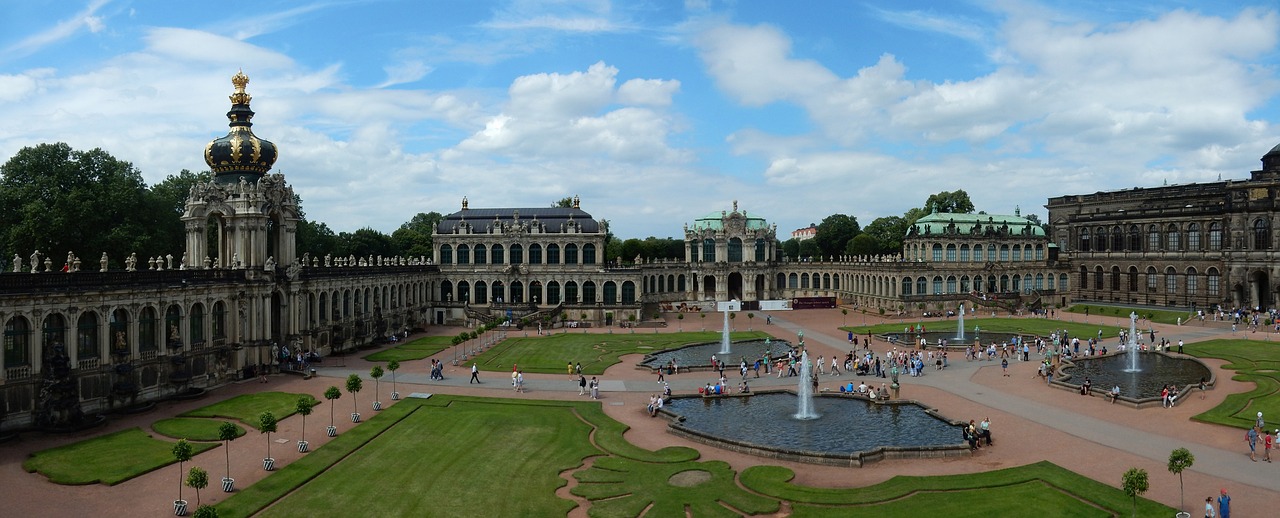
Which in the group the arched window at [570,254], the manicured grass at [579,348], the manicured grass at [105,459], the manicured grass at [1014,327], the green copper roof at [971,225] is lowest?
the manicured grass at [105,459]

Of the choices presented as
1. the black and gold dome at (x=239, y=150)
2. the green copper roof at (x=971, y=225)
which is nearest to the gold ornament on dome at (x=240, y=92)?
the black and gold dome at (x=239, y=150)

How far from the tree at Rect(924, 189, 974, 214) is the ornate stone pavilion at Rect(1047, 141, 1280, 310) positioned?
22.6 metres

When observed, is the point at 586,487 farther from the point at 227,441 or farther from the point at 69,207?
the point at 69,207

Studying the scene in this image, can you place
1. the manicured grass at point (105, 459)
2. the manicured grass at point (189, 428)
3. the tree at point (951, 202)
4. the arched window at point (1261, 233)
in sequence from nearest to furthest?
the manicured grass at point (105, 459) → the manicured grass at point (189, 428) → the arched window at point (1261, 233) → the tree at point (951, 202)

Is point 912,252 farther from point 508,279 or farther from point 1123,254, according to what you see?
point 508,279

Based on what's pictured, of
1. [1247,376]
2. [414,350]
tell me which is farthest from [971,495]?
[414,350]

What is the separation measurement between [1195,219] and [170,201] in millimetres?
119109

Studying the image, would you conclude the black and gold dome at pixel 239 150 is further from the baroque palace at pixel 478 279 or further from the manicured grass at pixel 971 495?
the manicured grass at pixel 971 495

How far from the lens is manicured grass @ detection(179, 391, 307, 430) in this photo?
41.8 metres

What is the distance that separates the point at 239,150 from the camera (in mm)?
60719

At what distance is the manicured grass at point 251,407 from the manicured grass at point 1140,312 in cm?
8880

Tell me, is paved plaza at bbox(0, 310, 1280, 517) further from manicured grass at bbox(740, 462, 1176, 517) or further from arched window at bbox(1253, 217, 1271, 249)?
arched window at bbox(1253, 217, 1271, 249)

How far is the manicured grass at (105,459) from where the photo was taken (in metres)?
31.2

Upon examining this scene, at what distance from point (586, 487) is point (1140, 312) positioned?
3409 inches
